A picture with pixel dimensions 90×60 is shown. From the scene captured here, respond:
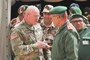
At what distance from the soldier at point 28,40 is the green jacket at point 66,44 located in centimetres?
51

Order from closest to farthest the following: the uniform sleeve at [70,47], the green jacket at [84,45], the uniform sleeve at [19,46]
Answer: the uniform sleeve at [70,47] → the green jacket at [84,45] → the uniform sleeve at [19,46]

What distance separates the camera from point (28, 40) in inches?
161

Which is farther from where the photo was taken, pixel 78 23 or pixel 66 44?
pixel 78 23

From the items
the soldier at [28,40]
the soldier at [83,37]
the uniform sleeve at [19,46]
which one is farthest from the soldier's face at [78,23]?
the uniform sleeve at [19,46]

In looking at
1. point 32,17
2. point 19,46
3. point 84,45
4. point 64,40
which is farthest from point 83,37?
point 19,46

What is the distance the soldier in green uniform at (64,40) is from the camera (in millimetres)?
3397

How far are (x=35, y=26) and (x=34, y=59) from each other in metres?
0.45

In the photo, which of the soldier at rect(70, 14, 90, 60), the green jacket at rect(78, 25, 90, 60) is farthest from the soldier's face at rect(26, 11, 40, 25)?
the green jacket at rect(78, 25, 90, 60)

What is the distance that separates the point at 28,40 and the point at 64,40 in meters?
0.74

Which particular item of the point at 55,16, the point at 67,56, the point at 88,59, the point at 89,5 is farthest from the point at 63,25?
the point at 89,5

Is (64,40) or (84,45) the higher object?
(64,40)

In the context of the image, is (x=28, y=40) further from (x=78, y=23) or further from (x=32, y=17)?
(x=78, y=23)

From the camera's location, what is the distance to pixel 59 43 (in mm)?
3506

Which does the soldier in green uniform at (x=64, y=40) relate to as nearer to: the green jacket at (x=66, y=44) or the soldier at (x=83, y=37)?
the green jacket at (x=66, y=44)
